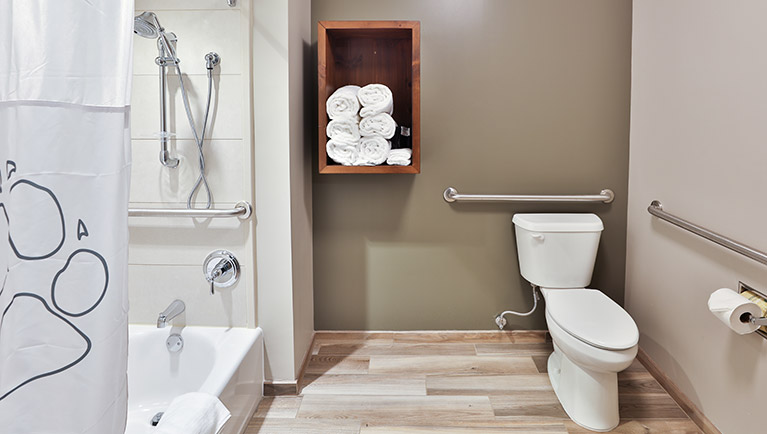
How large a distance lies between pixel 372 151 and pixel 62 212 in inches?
61.1

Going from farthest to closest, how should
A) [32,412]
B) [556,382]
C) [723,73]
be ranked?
[556,382], [723,73], [32,412]

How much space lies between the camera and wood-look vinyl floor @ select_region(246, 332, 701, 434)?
72.4 inches

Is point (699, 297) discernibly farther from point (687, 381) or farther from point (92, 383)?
point (92, 383)

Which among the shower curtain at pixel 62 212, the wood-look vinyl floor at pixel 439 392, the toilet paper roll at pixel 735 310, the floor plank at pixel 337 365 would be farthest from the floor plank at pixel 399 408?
the shower curtain at pixel 62 212

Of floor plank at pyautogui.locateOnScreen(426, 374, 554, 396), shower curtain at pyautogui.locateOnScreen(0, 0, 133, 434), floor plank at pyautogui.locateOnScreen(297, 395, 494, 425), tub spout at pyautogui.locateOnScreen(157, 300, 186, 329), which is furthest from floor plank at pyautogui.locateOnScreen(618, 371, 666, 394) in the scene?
shower curtain at pyautogui.locateOnScreen(0, 0, 133, 434)

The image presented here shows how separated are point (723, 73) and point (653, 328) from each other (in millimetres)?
1141

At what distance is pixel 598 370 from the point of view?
1.76 meters

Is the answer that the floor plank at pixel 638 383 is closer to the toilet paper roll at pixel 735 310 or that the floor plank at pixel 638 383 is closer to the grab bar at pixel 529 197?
the toilet paper roll at pixel 735 310

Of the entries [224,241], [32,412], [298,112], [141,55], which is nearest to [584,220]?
[298,112]

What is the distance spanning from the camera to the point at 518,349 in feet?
8.05

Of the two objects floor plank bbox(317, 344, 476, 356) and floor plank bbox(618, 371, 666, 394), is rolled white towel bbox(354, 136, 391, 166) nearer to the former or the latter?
floor plank bbox(317, 344, 476, 356)

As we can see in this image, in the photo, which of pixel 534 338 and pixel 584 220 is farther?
pixel 534 338

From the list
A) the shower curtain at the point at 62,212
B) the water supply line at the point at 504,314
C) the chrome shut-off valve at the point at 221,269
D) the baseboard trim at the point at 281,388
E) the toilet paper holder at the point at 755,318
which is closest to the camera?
the shower curtain at the point at 62,212

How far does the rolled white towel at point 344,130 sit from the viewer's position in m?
2.09
